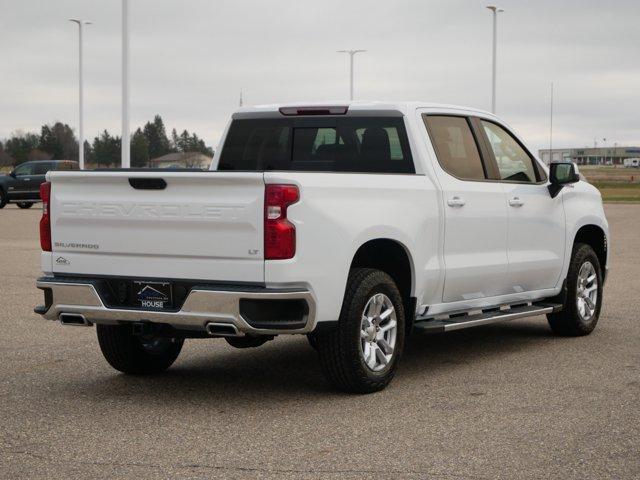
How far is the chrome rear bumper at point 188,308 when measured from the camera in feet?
22.6

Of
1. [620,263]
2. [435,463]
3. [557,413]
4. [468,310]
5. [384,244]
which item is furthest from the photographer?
[620,263]

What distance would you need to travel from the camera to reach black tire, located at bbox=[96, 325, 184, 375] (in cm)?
823

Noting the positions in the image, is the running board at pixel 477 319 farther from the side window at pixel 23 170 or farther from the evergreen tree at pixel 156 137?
the evergreen tree at pixel 156 137

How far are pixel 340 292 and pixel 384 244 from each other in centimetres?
80

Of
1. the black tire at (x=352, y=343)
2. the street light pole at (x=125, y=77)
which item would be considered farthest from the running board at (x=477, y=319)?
the street light pole at (x=125, y=77)

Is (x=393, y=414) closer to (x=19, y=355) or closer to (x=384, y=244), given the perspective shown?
(x=384, y=244)

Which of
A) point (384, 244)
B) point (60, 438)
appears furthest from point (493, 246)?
point (60, 438)

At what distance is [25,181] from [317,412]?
37877mm

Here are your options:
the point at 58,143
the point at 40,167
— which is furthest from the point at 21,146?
the point at 40,167

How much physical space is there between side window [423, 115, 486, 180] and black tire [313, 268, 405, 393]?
140cm

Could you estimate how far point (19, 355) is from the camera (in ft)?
30.2

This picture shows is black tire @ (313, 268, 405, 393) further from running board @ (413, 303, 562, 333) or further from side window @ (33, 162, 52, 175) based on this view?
side window @ (33, 162, 52, 175)

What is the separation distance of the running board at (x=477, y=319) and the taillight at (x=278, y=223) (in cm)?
170

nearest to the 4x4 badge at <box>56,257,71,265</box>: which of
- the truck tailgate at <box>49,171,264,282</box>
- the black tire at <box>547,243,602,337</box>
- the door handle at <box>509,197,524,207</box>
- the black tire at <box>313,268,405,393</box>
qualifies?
the truck tailgate at <box>49,171,264,282</box>
